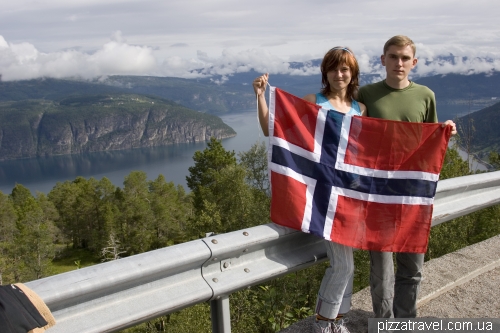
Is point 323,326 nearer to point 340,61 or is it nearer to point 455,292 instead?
point 455,292

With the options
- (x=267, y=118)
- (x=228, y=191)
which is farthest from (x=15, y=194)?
(x=267, y=118)

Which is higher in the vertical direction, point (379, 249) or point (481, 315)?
point (379, 249)

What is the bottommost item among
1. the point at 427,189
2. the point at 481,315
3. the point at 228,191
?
the point at 228,191

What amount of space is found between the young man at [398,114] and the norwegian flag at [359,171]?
103mm

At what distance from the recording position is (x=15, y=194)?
8325 cm

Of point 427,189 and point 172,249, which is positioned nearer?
point 172,249

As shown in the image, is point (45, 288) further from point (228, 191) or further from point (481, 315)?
point (228, 191)

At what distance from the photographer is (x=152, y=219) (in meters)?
Answer: 62.6

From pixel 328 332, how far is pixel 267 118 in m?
1.57

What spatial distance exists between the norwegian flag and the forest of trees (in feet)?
30.5

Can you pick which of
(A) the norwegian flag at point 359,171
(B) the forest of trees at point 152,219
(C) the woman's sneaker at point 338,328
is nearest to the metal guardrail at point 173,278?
(A) the norwegian flag at point 359,171

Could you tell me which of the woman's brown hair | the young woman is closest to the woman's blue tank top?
the young woman

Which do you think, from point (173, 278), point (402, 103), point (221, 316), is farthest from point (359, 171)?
point (173, 278)

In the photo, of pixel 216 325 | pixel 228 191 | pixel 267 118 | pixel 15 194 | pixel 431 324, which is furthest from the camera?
pixel 15 194
